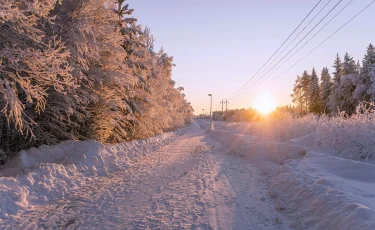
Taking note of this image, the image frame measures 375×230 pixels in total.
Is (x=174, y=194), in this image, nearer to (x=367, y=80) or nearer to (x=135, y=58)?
(x=135, y=58)

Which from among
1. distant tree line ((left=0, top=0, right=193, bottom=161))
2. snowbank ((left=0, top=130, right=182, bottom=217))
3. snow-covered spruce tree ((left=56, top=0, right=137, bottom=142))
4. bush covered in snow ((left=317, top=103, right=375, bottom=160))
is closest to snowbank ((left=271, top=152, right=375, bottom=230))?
bush covered in snow ((left=317, top=103, right=375, bottom=160))

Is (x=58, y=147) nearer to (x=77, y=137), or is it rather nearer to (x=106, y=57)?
(x=77, y=137)

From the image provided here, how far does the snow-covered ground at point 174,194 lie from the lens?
4.50 m

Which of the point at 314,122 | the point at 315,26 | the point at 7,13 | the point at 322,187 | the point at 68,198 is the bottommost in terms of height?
the point at 68,198

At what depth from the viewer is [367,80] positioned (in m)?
38.9

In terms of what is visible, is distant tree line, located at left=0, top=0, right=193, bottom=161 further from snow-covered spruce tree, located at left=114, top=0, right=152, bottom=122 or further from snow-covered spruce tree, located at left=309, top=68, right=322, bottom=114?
snow-covered spruce tree, located at left=309, top=68, right=322, bottom=114

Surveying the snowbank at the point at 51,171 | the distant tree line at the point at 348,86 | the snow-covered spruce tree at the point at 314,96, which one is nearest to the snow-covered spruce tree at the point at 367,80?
the distant tree line at the point at 348,86

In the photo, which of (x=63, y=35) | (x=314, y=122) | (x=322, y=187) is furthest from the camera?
(x=314, y=122)

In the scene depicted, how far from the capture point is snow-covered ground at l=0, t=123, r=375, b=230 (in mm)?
4504

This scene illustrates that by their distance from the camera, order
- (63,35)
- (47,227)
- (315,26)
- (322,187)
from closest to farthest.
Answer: (47,227) → (322,187) → (63,35) → (315,26)

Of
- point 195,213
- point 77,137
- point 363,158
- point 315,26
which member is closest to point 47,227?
point 195,213

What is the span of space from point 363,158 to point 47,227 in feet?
37.2

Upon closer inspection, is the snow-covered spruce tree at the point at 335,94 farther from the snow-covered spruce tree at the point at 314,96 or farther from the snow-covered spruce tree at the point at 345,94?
the snow-covered spruce tree at the point at 314,96

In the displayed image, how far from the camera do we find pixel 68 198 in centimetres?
594
